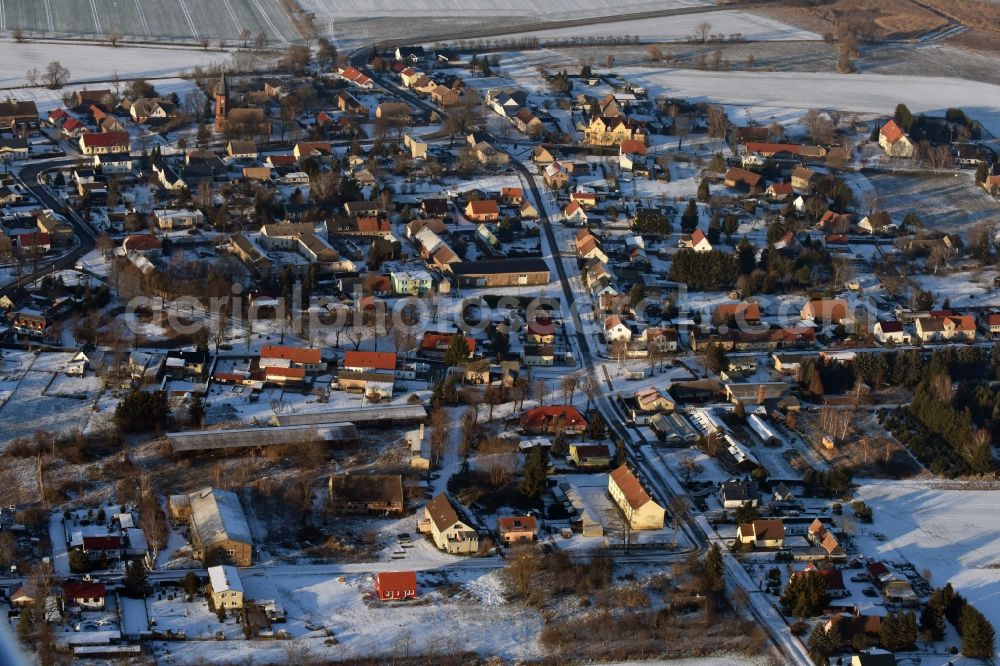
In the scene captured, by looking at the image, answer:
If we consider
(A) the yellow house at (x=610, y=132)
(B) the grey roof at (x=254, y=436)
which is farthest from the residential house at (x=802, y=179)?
(B) the grey roof at (x=254, y=436)

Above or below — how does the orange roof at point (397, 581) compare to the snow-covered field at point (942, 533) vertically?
above

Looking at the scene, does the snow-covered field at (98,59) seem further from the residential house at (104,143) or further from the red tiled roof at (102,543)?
the red tiled roof at (102,543)

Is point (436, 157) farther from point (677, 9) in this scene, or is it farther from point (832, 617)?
point (677, 9)

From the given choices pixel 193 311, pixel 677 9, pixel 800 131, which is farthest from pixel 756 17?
pixel 193 311

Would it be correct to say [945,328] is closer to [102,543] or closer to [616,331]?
[616,331]

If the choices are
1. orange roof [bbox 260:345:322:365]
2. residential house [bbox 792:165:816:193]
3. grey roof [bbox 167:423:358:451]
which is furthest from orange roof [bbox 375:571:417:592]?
residential house [bbox 792:165:816:193]

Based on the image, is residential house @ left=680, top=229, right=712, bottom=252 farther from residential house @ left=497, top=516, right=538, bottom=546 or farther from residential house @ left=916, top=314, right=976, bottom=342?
residential house @ left=497, top=516, right=538, bottom=546

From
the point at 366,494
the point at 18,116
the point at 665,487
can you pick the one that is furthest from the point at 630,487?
the point at 18,116
